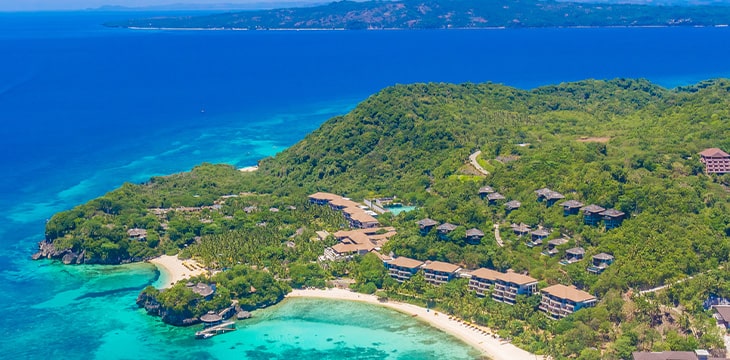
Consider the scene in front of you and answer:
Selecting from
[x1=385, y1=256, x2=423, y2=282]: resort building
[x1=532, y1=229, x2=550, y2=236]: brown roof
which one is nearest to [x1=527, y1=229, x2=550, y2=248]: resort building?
[x1=532, y1=229, x2=550, y2=236]: brown roof

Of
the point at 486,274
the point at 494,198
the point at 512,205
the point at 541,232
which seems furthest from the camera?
the point at 494,198

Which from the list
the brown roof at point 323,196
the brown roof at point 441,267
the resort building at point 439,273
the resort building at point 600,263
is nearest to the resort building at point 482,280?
the resort building at point 439,273

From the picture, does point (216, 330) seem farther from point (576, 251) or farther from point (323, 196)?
point (323, 196)

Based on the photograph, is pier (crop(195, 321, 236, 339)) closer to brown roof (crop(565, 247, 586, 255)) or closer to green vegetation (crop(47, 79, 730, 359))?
green vegetation (crop(47, 79, 730, 359))

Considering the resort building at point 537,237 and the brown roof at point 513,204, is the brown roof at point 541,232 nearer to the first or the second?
the resort building at point 537,237

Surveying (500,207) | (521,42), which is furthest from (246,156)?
(521,42)

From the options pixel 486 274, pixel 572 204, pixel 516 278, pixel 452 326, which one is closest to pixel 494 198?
pixel 572 204
